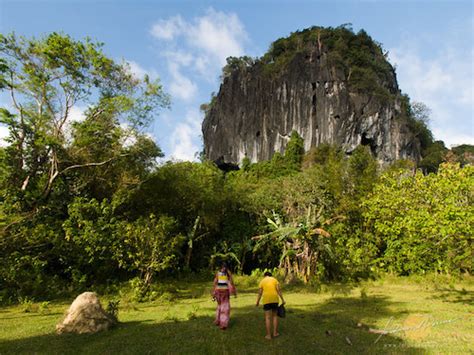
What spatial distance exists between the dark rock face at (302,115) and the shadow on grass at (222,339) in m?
38.9

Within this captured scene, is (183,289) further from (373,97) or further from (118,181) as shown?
(373,97)

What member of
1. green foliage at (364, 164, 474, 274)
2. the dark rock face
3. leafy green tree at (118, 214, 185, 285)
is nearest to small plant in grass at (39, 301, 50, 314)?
leafy green tree at (118, 214, 185, 285)

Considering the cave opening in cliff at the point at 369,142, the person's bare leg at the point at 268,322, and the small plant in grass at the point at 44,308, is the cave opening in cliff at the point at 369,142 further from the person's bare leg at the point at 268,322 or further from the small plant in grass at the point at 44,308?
the small plant in grass at the point at 44,308

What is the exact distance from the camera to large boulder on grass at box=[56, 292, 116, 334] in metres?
6.99

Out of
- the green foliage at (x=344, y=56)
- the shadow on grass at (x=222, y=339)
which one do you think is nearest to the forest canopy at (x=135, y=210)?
the shadow on grass at (x=222, y=339)

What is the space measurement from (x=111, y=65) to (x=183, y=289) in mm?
10686

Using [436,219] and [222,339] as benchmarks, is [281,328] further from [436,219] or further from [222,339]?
[436,219]

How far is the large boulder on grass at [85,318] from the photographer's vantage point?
22.9 ft

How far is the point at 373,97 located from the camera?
148 ft

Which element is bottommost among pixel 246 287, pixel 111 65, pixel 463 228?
pixel 246 287

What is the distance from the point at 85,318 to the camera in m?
7.04

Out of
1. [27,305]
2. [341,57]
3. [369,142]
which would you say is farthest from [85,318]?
[341,57]

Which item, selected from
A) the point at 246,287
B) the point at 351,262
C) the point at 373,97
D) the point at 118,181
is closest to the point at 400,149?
the point at 373,97

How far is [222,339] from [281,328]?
5.49ft
